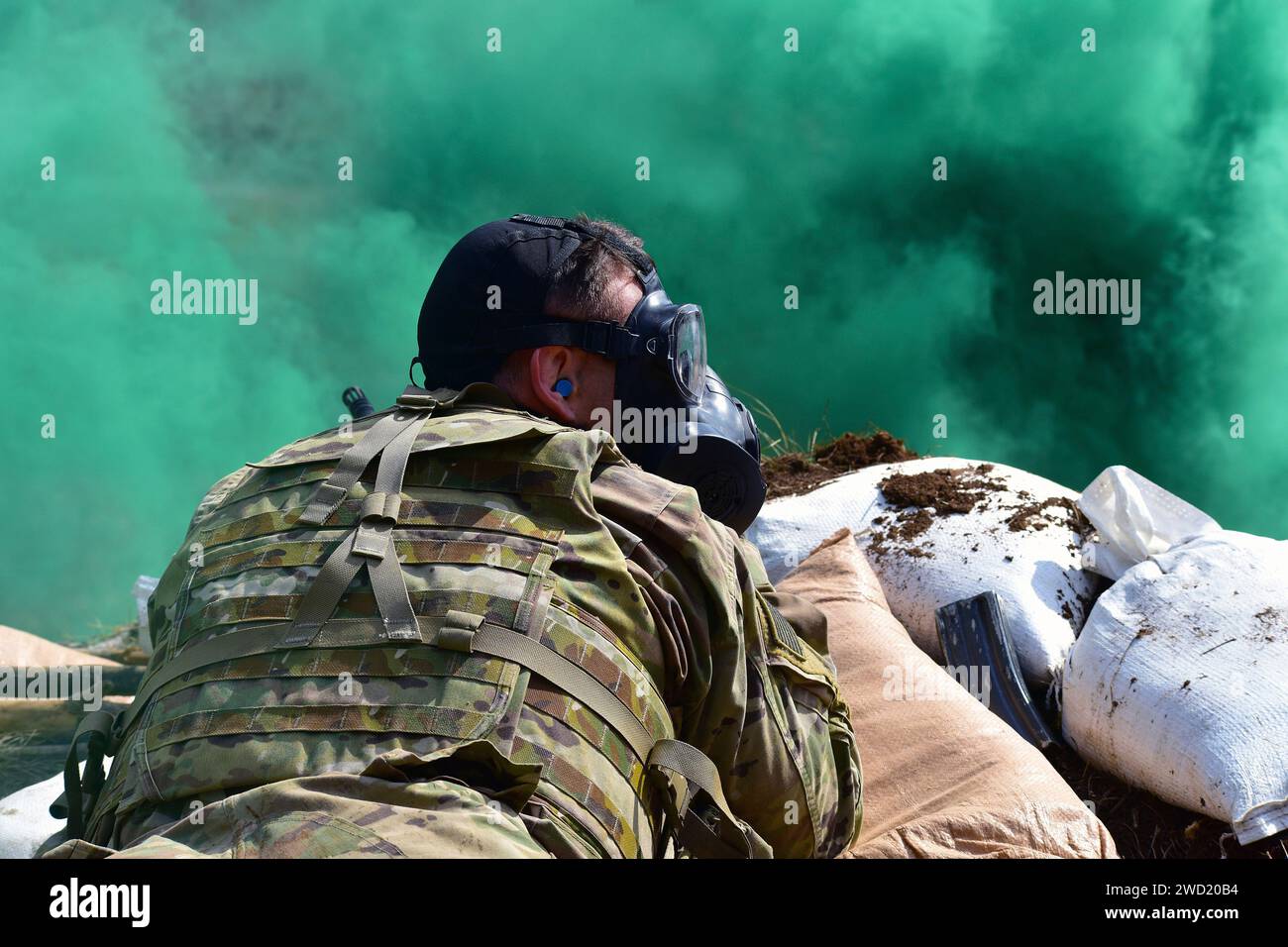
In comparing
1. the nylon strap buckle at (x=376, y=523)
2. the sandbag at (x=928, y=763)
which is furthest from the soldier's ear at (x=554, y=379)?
the sandbag at (x=928, y=763)

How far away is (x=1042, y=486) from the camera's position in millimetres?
3188

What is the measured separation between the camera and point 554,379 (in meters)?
1.79

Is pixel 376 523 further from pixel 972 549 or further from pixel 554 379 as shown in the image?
pixel 972 549

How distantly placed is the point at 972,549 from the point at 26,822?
2035mm

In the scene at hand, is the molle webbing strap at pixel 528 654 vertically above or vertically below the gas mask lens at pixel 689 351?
below

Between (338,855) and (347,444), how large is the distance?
58 cm

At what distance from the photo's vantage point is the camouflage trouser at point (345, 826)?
1124 mm

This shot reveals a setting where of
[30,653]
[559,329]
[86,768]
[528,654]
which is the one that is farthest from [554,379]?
[30,653]

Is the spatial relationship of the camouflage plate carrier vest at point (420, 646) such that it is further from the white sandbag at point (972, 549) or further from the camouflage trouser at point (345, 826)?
the white sandbag at point (972, 549)

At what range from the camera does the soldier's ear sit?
1.78m

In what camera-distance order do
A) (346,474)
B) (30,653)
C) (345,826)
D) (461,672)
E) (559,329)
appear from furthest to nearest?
(30,653) → (559,329) → (346,474) → (461,672) → (345,826)

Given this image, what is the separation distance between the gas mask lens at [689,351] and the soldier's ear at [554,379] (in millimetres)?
154
